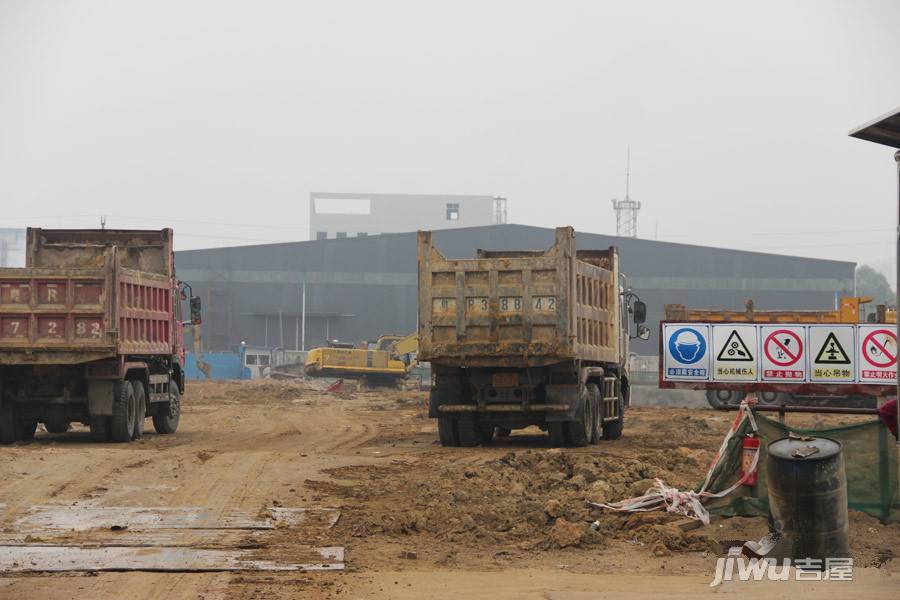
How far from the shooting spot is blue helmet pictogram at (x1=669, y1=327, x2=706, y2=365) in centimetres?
1434

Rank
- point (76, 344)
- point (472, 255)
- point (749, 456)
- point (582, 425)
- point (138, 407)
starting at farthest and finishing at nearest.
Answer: point (472, 255)
point (138, 407)
point (582, 425)
point (76, 344)
point (749, 456)

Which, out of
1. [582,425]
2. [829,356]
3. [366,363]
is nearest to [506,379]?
[582,425]

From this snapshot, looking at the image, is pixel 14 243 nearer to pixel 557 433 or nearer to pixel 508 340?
pixel 557 433

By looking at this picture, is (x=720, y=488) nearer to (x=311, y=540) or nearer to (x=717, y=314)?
(x=311, y=540)

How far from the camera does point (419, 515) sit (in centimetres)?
1223

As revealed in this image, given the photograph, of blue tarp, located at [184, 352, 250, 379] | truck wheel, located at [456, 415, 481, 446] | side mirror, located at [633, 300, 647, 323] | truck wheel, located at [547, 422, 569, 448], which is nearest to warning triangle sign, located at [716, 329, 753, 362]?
truck wheel, located at [547, 422, 569, 448]

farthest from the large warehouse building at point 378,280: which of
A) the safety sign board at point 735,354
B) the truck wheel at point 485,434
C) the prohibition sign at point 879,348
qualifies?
the safety sign board at point 735,354

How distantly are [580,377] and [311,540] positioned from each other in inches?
386

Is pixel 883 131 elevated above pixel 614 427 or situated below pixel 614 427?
above

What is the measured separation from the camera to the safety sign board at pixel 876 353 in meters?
14.8

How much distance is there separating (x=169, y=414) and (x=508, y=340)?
8.38 m

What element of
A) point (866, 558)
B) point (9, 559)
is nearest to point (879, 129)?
point (866, 558)

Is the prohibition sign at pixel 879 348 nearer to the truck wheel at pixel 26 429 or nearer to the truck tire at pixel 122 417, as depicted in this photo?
the truck tire at pixel 122 417

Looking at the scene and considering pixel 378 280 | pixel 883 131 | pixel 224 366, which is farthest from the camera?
pixel 378 280
